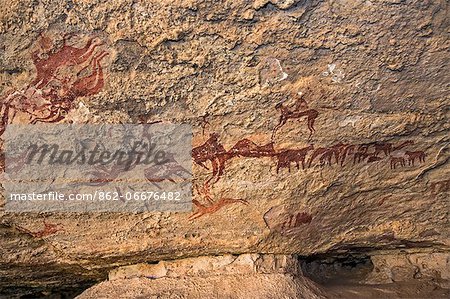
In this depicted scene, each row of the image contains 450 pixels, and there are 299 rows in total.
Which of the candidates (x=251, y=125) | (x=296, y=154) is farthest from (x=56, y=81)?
(x=296, y=154)

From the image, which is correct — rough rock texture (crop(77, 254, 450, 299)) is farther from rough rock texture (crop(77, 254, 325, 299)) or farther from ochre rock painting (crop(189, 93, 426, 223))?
ochre rock painting (crop(189, 93, 426, 223))

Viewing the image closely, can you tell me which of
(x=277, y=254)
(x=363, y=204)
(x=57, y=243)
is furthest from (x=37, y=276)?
(x=363, y=204)

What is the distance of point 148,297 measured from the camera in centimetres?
195

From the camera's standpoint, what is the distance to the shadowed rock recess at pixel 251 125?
1.48 meters

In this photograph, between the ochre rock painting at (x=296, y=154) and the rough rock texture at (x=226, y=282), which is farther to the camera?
the rough rock texture at (x=226, y=282)

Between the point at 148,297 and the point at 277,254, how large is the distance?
577mm

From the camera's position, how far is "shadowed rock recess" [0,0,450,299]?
148 centimetres

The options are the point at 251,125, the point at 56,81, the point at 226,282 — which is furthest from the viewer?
the point at 226,282

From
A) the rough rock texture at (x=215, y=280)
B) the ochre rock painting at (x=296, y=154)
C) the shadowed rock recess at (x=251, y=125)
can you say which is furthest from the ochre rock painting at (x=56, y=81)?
the rough rock texture at (x=215, y=280)

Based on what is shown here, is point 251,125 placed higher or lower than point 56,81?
lower

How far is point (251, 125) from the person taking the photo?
1673mm

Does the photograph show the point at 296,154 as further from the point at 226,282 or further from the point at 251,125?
the point at 226,282

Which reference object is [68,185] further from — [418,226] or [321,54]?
[418,226]

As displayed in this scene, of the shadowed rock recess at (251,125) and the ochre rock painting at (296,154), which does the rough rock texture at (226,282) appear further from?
the ochre rock painting at (296,154)
